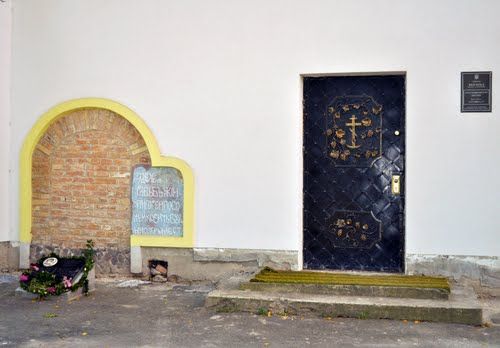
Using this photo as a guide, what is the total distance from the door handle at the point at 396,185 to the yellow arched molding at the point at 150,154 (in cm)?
234

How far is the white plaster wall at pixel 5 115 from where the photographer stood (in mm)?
8141

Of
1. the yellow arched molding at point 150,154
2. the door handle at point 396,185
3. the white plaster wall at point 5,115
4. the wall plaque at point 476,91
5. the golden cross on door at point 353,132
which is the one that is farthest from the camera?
the white plaster wall at point 5,115

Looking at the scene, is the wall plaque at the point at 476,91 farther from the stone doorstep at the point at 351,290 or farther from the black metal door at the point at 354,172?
the stone doorstep at the point at 351,290

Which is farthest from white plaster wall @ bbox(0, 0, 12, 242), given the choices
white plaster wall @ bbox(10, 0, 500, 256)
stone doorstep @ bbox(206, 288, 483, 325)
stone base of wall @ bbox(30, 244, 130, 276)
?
stone doorstep @ bbox(206, 288, 483, 325)

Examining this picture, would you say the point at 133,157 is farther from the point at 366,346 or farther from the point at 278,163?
the point at 366,346

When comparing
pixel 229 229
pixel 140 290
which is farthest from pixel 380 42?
pixel 140 290

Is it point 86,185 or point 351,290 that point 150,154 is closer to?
point 86,185

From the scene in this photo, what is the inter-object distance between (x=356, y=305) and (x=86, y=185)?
378 cm

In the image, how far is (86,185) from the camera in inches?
320

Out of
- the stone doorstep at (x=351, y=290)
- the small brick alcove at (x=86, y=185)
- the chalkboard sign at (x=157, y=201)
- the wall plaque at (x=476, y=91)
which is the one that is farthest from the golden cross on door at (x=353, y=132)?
the small brick alcove at (x=86, y=185)

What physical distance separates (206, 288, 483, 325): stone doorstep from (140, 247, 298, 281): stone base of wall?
0.93m

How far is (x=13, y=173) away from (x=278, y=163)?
3430mm

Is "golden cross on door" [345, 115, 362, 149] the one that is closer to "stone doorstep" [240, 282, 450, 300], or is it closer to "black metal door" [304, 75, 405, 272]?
"black metal door" [304, 75, 405, 272]

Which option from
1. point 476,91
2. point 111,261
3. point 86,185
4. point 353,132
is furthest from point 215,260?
point 476,91
